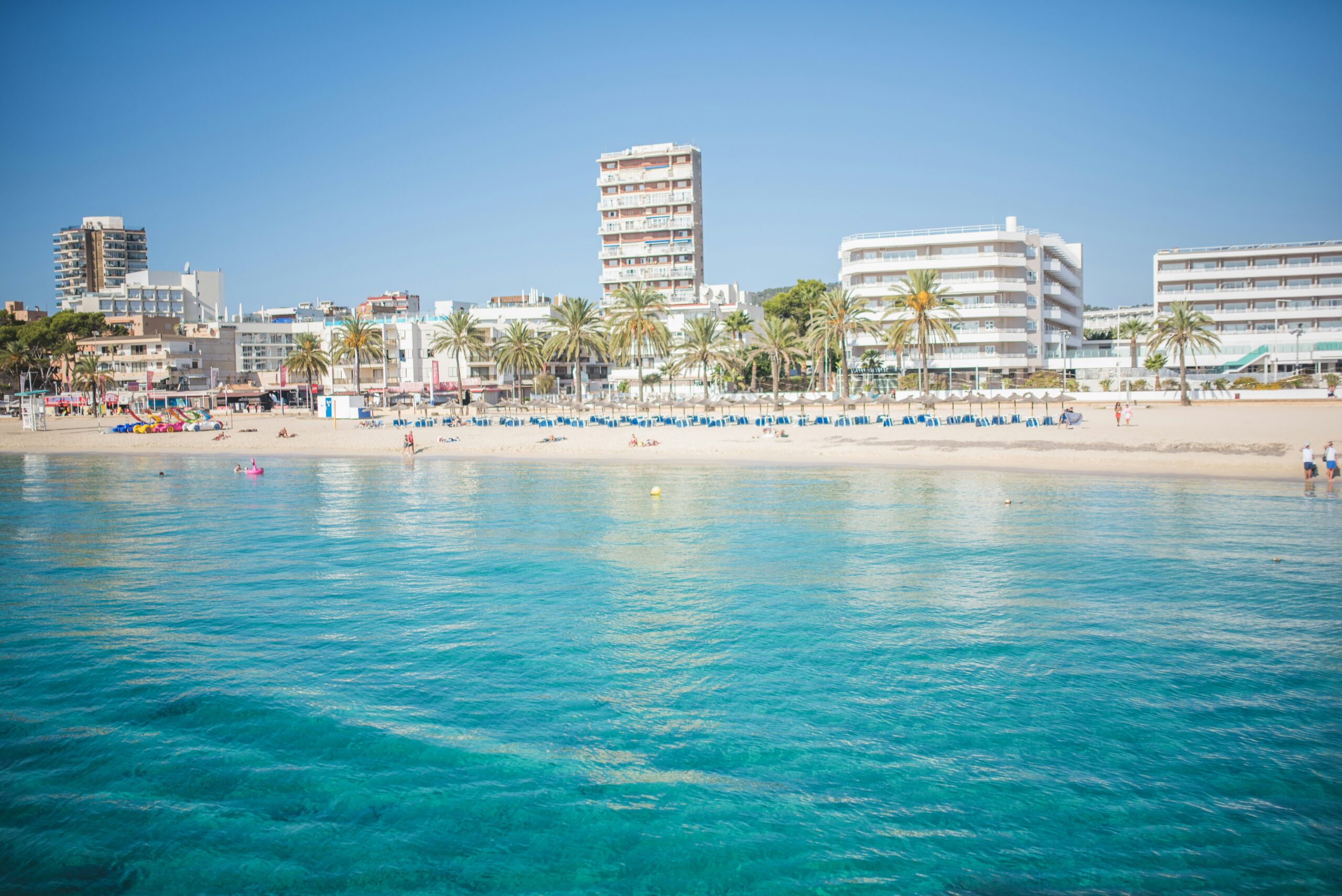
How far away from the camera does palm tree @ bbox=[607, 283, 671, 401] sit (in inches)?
3009

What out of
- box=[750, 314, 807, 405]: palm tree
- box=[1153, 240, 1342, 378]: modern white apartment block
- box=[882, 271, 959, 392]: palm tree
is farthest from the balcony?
box=[1153, 240, 1342, 378]: modern white apartment block

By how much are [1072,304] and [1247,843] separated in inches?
4003

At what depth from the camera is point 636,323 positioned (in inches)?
3004

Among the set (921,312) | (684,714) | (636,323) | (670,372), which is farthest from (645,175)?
(684,714)

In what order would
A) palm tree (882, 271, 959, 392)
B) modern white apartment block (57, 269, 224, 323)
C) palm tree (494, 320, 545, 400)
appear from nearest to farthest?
palm tree (882, 271, 959, 392) < palm tree (494, 320, 545, 400) < modern white apartment block (57, 269, 224, 323)

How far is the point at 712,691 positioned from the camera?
41.4ft

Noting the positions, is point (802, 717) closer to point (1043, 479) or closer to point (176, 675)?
point (176, 675)

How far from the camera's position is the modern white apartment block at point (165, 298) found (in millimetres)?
141625

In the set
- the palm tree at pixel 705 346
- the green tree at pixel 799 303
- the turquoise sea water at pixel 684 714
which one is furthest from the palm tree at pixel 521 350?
the turquoise sea water at pixel 684 714

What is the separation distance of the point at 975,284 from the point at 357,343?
62.8 metres

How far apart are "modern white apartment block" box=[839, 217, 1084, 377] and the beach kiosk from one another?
4685cm

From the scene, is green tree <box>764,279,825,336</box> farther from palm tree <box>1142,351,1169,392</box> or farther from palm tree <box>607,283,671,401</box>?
palm tree <box>1142,351,1169,392</box>

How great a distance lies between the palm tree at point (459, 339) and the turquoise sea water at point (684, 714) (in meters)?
73.3

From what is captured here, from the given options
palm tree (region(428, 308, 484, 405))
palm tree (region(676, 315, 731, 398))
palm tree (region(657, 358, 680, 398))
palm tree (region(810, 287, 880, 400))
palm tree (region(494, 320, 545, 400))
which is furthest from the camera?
palm tree (region(428, 308, 484, 405))
